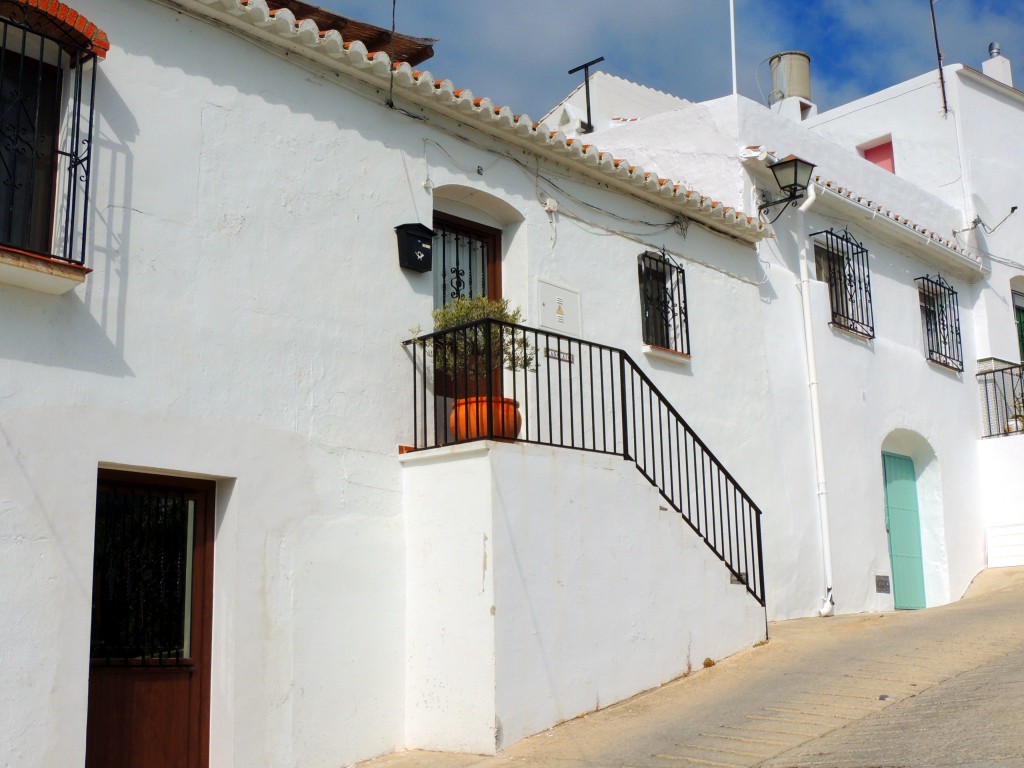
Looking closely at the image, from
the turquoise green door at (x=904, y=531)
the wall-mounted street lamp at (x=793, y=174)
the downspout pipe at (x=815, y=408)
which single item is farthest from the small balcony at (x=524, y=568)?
the turquoise green door at (x=904, y=531)

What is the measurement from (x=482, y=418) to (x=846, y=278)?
6949mm

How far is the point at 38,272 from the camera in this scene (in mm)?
6090

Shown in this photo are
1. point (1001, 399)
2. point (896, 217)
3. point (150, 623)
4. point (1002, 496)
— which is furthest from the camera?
point (1001, 399)

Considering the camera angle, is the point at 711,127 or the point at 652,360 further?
the point at 711,127

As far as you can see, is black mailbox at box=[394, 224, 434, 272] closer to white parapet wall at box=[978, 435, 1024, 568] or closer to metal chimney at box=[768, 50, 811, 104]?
white parapet wall at box=[978, 435, 1024, 568]

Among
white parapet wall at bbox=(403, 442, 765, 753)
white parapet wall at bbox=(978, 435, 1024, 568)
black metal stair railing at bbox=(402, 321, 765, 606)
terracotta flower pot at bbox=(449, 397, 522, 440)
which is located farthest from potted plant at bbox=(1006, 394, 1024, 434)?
terracotta flower pot at bbox=(449, 397, 522, 440)

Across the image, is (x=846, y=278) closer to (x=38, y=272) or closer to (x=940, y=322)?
(x=940, y=322)

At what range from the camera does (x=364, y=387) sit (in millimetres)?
7957

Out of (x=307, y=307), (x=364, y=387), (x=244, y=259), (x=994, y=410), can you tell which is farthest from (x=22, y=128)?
(x=994, y=410)

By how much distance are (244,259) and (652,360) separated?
4398 millimetres

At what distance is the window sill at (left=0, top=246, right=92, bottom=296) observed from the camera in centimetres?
600

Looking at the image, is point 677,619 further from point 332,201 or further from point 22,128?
point 22,128

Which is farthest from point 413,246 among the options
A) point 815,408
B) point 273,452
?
point 815,408

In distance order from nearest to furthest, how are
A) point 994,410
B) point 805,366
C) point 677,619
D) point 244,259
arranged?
point 244,259 → point 677,619 → point 805,366 → point 994,410
